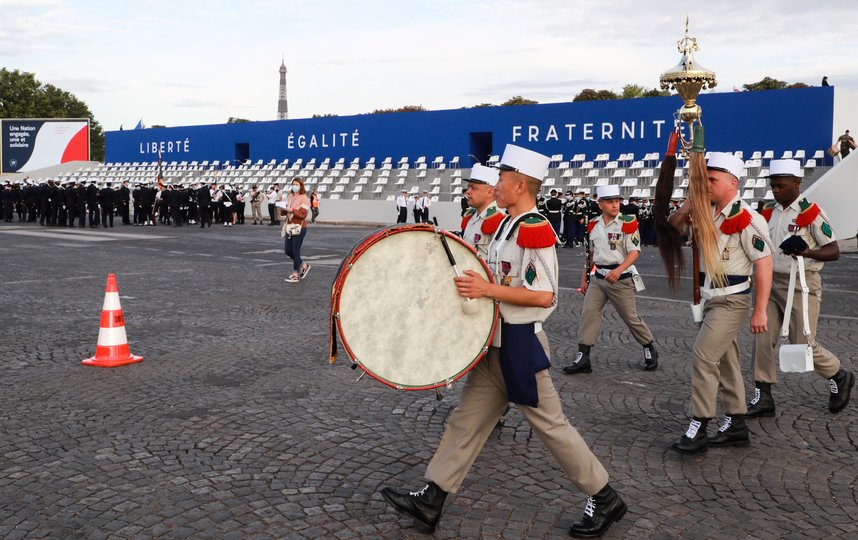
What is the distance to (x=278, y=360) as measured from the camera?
23.9ft

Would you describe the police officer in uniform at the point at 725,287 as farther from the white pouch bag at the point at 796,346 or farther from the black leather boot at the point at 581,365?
the black leather boot at the point at 581,365

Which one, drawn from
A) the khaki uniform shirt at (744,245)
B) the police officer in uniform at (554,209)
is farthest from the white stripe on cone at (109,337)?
the police officer in uniform at (554,209)

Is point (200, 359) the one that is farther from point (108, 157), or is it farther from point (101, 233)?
point (108, 157)

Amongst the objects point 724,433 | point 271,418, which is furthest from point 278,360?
point 724,433

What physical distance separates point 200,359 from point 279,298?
3.90 metres

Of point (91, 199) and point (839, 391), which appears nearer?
point (839, 391)

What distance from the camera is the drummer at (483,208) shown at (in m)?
5.99

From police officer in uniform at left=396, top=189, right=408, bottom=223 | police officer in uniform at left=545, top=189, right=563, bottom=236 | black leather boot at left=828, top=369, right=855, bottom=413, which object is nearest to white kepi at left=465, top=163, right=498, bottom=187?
black leather boot at left=828, top=369, right=855, bottom=413

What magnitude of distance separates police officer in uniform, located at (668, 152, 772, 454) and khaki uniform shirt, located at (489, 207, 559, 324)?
1455 mm

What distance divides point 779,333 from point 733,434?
4.12 feet

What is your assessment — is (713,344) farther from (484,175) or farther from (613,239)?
(613,239)

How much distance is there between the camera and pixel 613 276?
7043 millimetres

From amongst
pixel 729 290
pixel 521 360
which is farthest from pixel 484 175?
pixel 521 360

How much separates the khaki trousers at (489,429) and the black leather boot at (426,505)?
0.14ft
